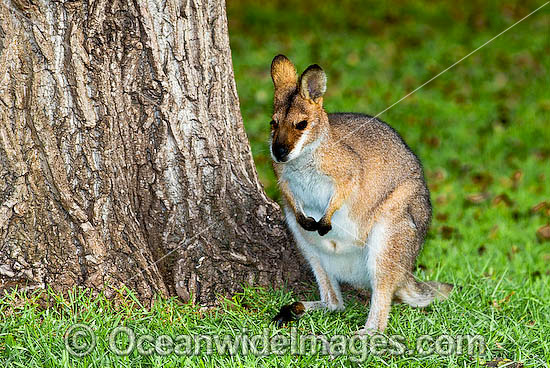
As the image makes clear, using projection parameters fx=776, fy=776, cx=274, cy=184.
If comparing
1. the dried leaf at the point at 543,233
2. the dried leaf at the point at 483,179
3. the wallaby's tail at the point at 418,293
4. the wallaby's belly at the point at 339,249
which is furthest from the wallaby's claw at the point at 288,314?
the dried leaf at the point at 483,179

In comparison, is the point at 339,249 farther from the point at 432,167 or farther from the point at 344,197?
the point at 432,167

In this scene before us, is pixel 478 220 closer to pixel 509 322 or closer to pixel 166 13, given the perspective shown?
pixel 509 322

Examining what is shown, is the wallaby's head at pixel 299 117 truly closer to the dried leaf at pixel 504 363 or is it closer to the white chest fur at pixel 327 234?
the white chest fur at pixel 327 234

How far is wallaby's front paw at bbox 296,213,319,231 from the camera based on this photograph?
3625 millimetres

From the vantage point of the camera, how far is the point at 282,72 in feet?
12.1

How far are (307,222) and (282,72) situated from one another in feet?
2.37

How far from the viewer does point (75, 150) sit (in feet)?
11.2

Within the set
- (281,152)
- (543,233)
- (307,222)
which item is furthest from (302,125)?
(543,233)

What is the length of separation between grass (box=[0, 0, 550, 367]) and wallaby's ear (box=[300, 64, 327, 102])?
414 mm

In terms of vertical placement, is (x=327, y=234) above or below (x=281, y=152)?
below

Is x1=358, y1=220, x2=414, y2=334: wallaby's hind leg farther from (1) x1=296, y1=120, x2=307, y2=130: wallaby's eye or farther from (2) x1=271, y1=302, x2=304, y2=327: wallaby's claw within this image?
(1) x1=296, y1=120, x2=307, y2=130: wallaby's eye

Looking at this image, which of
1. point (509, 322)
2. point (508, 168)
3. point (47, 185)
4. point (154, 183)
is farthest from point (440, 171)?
point (47, 185)

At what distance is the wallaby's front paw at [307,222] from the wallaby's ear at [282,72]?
631 millimetres

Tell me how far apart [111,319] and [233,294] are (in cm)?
67
